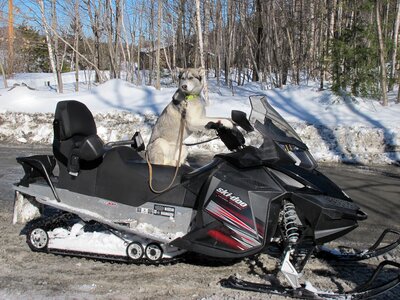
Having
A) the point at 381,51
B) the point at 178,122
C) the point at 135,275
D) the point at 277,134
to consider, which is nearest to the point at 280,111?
the point at 381,51

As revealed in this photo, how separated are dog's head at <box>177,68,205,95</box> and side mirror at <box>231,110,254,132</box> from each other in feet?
3.96

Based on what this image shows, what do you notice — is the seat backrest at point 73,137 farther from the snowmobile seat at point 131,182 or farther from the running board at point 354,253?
the running board at point 354,253

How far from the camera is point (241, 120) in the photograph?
3.66m

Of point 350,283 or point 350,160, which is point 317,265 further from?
point 350,160

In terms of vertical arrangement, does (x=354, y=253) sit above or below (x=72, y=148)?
below

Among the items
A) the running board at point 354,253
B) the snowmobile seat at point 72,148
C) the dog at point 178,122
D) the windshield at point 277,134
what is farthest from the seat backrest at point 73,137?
the running board at point 354,253

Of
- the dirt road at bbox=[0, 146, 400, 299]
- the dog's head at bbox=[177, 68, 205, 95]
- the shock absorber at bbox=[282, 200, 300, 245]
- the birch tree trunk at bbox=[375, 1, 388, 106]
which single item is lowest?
the dirt road at bbox=[0, 146, 400, 299]

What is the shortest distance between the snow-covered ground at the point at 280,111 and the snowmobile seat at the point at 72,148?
6455 mm

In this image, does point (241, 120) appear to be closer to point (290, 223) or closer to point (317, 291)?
point (290, 223)

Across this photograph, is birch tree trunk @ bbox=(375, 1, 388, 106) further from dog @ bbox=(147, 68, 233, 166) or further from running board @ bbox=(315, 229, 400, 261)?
running board @ bbox=(315, 229, 400, 261)

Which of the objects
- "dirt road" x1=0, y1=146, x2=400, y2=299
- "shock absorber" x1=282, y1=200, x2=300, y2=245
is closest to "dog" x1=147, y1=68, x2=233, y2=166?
"dirt road" x1=0, y1=146, x2=400, y2=299

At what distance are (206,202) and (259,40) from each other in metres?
20.1

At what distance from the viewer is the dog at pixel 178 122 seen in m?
4.67

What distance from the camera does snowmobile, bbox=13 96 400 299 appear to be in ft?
11.1
